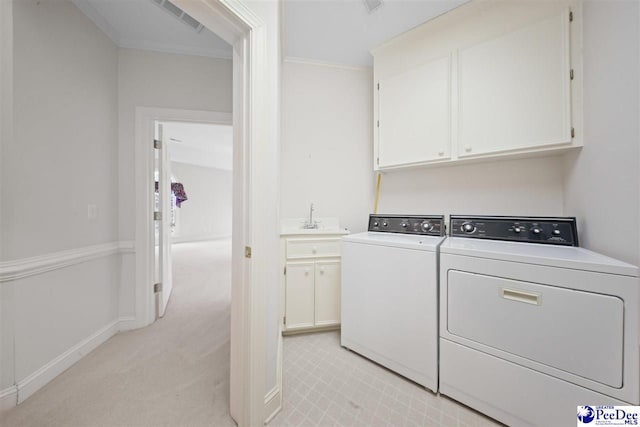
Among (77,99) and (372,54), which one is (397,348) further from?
(77,99)

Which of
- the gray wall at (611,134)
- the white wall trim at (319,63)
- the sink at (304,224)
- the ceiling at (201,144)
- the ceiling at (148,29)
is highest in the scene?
the ceiling at (201,144)

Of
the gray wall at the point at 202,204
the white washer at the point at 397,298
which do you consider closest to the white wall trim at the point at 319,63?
the white washer at the point at 397,298

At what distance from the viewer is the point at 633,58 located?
1.01m

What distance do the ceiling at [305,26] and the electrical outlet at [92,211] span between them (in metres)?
1.49

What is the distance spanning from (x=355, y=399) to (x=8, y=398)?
6.31 feet

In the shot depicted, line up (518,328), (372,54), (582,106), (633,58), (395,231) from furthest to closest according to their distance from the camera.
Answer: (372,54) → (395,231) → (582,106) → (518,328) → (633,58)

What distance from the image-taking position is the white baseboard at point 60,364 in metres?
1.34

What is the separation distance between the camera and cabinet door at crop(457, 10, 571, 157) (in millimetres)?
1376

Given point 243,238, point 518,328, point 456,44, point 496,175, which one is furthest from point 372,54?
point 518,328

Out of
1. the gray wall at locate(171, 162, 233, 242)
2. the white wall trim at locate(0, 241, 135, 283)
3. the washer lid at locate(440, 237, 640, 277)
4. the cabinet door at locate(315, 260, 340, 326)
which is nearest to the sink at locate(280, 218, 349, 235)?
the cabinet door at locate(315, 260, 340, 326)

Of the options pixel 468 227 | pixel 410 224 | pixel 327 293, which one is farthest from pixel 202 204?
pixel 468 227

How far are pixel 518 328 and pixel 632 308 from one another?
1.27 feet

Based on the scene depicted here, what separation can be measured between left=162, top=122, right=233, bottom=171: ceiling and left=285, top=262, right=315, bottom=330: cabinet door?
3.54 meters
